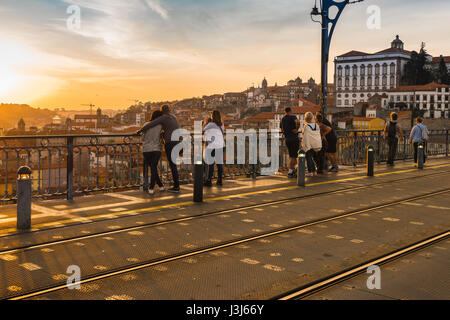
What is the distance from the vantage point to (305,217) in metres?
8.61

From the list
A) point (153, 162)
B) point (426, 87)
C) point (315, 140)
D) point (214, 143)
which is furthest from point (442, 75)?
point (153, 162)

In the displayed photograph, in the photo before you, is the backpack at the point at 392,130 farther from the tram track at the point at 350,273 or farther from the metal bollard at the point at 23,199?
the metal bollard at the point at 23,199

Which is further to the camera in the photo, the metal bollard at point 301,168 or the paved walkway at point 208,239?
the metal bollard at point 301,168

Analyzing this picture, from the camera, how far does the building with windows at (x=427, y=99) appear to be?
458ft

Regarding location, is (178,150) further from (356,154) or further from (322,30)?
(356,154)

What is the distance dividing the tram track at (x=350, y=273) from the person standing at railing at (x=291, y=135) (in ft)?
24.3

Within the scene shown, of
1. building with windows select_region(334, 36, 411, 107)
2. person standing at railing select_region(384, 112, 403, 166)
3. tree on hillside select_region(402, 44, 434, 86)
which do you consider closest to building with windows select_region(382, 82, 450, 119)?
tree on hillside select_region(402, 44, 434, 86)

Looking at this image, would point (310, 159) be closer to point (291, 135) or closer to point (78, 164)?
point (291, 135)

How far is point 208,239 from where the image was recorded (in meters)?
6.96

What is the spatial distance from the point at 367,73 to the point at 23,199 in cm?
18347

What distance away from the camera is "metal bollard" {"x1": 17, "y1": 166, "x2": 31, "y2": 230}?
24.2 ft

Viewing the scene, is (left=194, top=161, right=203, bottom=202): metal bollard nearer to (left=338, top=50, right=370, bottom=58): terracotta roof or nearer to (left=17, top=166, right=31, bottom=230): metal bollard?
(left=17, top=166, right=31, bottom=230): metal bollard

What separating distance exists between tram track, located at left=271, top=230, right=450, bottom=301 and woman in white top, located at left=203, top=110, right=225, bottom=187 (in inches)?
248

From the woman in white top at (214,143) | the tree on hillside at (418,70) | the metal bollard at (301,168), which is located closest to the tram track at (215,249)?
the metal bollard at (301,168)
